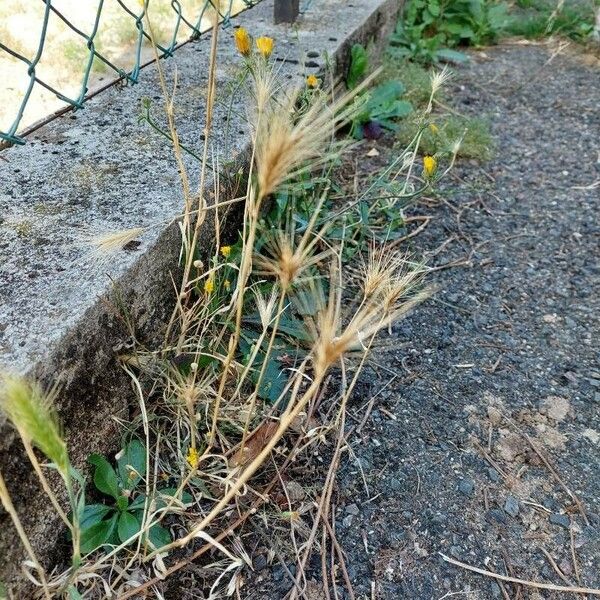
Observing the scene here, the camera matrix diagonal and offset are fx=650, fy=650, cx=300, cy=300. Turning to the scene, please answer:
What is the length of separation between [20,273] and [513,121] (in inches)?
76.7

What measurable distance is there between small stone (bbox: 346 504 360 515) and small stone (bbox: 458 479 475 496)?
0.20 m

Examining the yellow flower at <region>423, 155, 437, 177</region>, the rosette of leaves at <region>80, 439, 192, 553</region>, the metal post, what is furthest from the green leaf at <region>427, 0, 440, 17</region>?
the rosette of leaves at <region>80, 439, 192, 553</region>

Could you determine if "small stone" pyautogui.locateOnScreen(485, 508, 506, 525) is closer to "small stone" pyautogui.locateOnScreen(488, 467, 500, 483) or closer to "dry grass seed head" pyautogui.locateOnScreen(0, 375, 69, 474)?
"small stone" pyautogui.locateOnScreen(488, 467, 500, 483)

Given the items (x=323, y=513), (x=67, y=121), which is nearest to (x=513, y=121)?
(x=67, y=121)

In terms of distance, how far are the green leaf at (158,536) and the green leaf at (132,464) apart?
8cm

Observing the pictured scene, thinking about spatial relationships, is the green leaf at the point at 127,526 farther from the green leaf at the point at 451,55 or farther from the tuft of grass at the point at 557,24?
the tuft of grass at the point at 557,24

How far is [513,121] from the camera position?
241 cm

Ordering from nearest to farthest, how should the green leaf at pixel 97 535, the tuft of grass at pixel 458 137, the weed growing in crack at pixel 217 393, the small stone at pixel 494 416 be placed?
1. the weed growing in crack at pixel 217 393
2. the green leaf at pixel 97 535
3. the small stone at pixel 494 416
4. the tuft of grass at pixel 458 137

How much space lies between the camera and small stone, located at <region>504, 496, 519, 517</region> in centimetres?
116

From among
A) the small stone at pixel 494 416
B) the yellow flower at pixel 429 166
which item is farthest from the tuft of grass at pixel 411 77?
the small stone at pixel 494 416

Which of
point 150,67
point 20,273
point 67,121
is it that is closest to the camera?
point 20,273

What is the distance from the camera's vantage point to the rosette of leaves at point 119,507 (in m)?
1.00

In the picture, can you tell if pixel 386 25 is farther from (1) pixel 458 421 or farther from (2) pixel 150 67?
(1) pixel 458 421

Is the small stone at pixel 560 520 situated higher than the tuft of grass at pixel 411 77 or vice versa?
the tuft of grass at pixel 411 77
